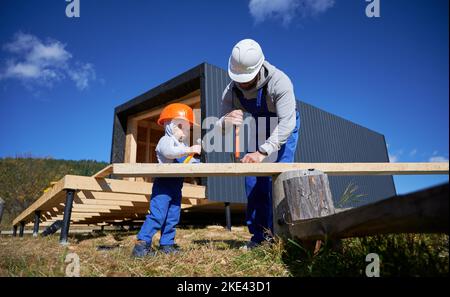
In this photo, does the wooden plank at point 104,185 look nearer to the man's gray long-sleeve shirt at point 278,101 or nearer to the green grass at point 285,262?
the green grass at point 285,262

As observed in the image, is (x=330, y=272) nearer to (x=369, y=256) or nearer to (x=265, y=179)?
(x=369, y=256)

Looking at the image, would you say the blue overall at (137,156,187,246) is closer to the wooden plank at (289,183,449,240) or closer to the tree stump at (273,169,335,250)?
the tree stump at (273,169,335,250)

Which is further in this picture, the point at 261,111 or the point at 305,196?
the point at 261,111

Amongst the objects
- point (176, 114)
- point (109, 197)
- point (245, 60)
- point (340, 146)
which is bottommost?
point (109, 197)

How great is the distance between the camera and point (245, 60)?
10.5 feet

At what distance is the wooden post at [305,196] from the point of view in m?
2.39

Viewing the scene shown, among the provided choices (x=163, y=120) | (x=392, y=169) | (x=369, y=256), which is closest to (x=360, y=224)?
(x=369, y=256)

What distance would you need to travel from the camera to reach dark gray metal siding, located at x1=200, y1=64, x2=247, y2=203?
7.26 metres

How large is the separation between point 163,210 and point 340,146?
37.8 feet

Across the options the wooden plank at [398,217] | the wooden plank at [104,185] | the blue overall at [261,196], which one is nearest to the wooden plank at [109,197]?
the wooden plank at [104,185]

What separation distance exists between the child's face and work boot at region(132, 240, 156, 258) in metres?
1.35

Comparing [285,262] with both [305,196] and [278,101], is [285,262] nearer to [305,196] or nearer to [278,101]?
[305,196]

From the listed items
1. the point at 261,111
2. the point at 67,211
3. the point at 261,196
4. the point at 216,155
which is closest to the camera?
the point at 261,196

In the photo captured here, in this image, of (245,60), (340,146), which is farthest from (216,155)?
(340,146)
